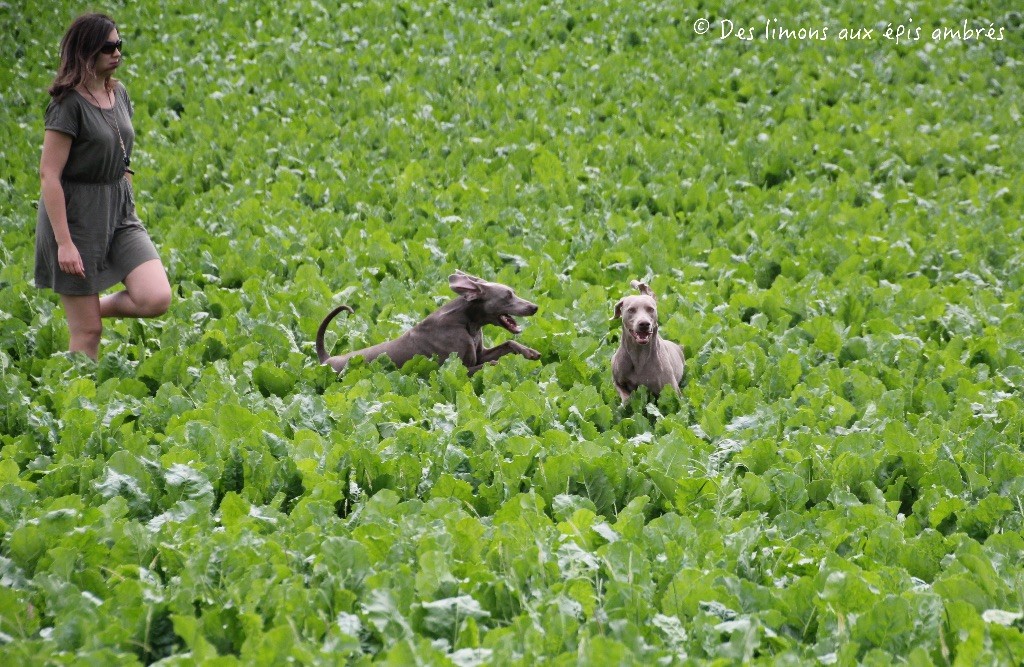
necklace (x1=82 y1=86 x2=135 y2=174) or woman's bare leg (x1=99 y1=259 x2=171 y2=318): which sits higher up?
necklace (x1=82 y1=86 x2=135 y2=174)

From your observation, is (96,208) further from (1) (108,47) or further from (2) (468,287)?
(2) (468,287)

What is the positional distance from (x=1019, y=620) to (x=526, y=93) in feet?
37.9

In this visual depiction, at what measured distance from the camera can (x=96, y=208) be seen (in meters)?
6.48

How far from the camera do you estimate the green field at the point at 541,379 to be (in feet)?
12.6

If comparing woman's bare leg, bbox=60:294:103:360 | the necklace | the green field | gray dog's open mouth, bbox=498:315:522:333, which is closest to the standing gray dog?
the green field

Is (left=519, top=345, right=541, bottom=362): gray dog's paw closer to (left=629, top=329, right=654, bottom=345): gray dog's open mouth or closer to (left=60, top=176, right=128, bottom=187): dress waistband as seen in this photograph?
(left=629, top=329, right=654, bottom=345): gray dog's open mouth

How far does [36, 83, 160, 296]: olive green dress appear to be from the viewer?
6301 millimetres

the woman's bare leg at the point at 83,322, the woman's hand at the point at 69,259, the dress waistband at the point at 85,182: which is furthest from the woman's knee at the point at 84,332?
the dress waistband at the point at 85,182

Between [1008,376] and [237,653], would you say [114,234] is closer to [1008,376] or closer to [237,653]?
[237,653]

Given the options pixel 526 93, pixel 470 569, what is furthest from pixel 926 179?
pixel 470 569

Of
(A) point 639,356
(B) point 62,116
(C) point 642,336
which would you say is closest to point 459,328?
(A) point 639,356

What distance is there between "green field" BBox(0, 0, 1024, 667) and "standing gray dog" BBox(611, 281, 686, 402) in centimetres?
14

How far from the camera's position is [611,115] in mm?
14055

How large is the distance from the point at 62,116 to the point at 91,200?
20.5 inches
